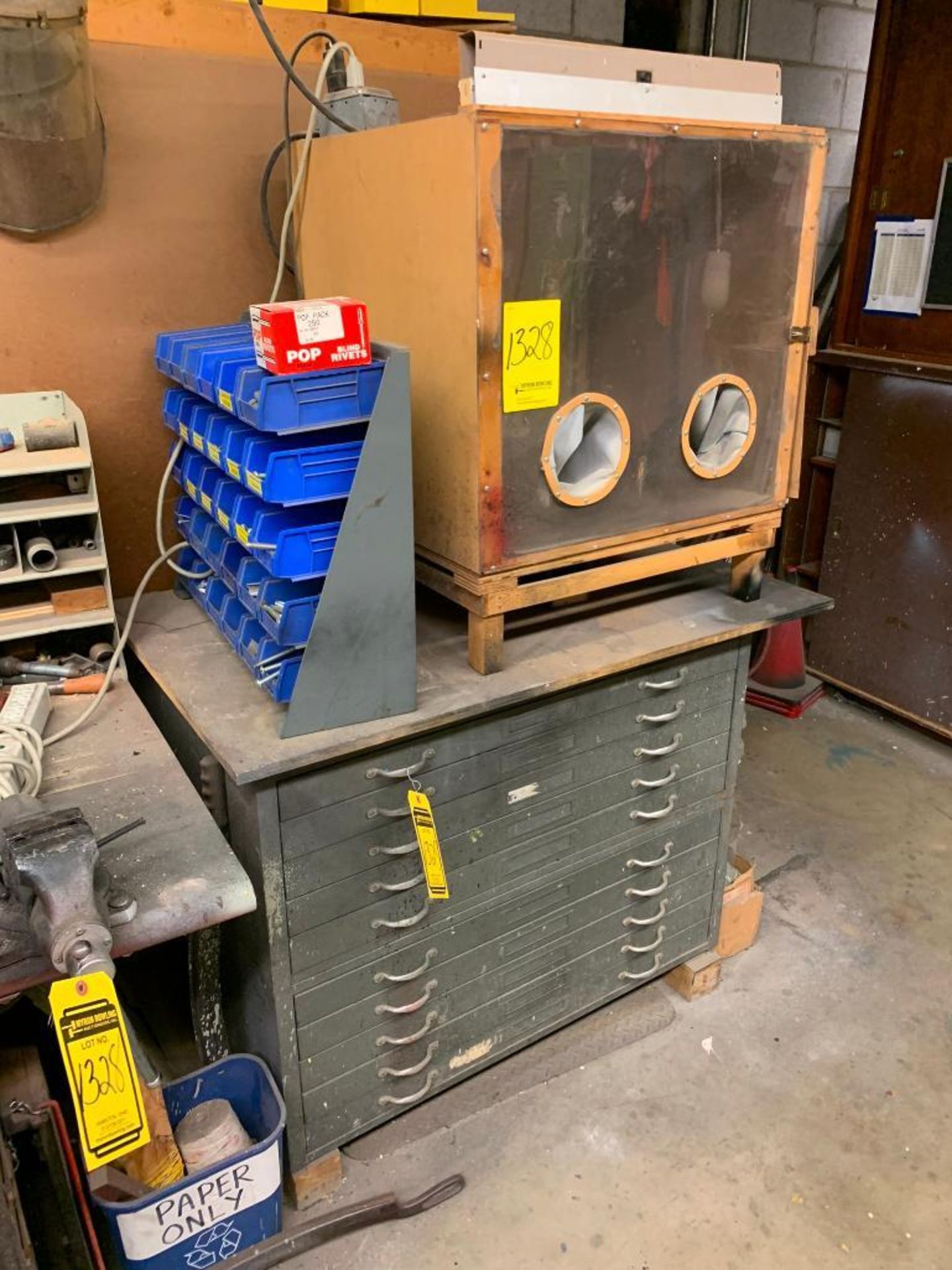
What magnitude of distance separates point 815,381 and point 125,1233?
2746 mm

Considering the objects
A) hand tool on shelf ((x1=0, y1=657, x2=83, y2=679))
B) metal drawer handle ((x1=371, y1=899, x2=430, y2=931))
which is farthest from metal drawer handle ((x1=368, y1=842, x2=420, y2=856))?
hand tool on shelf ((x1=0, y1=657, x2=83, y2=679))

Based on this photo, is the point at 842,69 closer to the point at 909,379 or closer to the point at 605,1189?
the point at 909,379

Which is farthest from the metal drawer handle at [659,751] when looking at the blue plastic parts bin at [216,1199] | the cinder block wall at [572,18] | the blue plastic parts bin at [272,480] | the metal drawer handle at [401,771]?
the cinder block wall at [572,18]

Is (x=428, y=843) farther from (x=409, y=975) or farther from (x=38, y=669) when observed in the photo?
(x=38, y=669)

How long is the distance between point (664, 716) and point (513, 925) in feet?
1.37

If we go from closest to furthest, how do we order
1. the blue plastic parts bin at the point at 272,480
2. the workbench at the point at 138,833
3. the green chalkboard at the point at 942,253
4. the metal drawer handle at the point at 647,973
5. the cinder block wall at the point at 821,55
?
the workbench at the point at 138,833
the blue plastic parts bin at the point at 272,480
the metal drawer handle at the point at 647,973
the green chalkboard at the point at 942,253
the cinder block wall at the point at 821,55

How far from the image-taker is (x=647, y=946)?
177 centimetres

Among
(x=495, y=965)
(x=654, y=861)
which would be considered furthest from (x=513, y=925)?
(x=654, y=861)

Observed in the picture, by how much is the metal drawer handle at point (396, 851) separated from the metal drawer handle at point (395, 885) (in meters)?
0.04

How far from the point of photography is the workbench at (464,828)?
4.19 ft

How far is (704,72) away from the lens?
1.28 metres

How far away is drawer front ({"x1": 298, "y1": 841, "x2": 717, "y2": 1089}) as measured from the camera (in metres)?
1.41

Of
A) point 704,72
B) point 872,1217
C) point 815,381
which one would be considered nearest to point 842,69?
point 815,381

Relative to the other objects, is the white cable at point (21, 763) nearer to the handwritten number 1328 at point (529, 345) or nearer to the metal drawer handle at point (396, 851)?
the metal drawer handle at point (396, 851)
